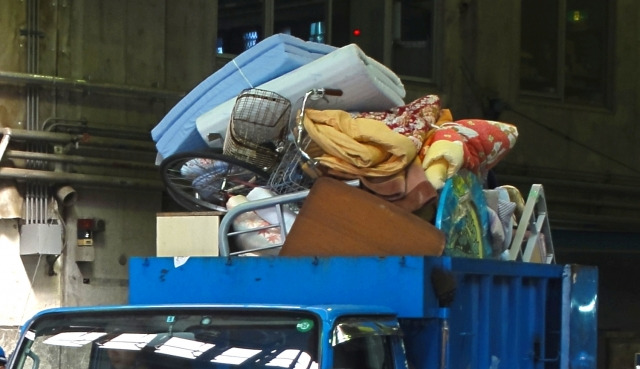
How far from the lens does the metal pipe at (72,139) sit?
1066cm

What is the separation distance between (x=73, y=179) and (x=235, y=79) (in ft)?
16.3

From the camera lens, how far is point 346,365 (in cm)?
431

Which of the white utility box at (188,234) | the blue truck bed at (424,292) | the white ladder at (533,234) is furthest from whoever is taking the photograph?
the white ladder at (533,234)

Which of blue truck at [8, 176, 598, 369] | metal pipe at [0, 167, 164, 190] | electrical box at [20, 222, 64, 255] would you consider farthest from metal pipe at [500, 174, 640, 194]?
blue truck at [8, 176, 598, 369]

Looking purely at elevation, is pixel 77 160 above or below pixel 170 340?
above

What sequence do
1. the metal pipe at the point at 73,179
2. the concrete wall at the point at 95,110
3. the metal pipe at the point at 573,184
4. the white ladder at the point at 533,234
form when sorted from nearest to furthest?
the white ladder at the point at 533,234 → the metal pipe at the point at 73,179 → the concrete wall at the point at 95,110 → the metal pipe at the point at 573,184

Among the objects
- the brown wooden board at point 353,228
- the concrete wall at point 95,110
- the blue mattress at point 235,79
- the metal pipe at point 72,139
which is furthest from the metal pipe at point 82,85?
the brown wooden board at point 353,228

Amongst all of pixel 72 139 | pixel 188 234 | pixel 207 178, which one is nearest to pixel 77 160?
pixel 72 139

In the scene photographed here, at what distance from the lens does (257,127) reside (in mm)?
5816

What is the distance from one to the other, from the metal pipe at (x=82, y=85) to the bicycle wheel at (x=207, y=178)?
4766 mm

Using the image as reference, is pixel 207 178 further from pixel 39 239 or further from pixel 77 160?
pixel 77 160

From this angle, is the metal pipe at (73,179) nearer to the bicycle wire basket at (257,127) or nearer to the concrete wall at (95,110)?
the concrete wall at (95,110)

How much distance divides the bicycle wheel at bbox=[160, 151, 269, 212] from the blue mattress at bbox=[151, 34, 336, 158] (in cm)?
18

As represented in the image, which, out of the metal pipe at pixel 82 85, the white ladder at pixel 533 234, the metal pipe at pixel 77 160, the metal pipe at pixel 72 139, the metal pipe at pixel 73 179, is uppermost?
the metal pipe at pixel 82 85
